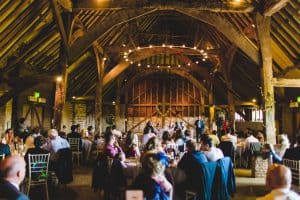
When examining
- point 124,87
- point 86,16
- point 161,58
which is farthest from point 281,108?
point 86,16

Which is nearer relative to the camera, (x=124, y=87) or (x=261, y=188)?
(x=261, y=188)

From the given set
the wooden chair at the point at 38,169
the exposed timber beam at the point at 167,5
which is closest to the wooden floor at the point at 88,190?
the wooden chair at the point at 38,169

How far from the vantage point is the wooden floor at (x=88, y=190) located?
23.0 ft

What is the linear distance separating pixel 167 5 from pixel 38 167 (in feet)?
20.5

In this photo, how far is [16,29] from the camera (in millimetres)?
10031

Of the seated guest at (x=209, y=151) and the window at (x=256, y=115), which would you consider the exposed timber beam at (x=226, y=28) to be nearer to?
the seated guest at (x=209, y=151)

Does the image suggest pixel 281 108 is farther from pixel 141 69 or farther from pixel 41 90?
pixel 41 90

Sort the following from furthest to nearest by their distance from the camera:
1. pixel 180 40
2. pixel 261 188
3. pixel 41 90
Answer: pixel 180 40
pixel 41 90
pixel 261 188

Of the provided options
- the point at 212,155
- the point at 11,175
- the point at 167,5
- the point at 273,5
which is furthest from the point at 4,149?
the point at 273,5

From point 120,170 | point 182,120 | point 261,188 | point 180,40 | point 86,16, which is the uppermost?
point 180,40

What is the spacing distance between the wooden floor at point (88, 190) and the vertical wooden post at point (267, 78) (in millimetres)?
1585

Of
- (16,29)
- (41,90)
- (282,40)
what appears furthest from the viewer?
(41,90)

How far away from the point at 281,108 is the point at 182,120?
6429mm

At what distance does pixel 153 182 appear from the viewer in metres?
3.62
